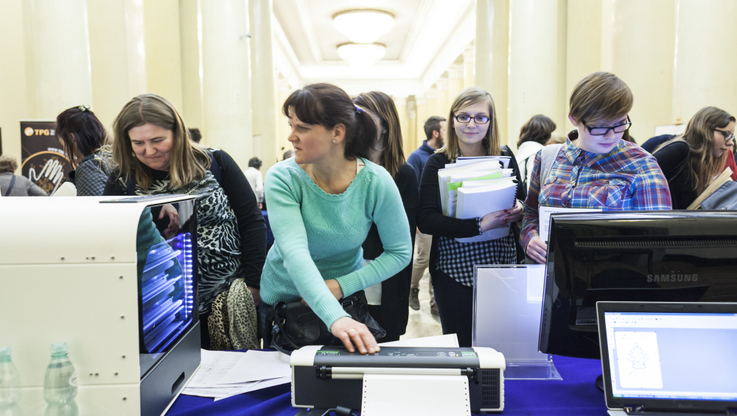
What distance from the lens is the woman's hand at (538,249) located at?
1691mm

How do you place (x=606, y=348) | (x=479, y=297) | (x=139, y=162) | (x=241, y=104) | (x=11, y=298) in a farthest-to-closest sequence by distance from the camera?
(x=241, y=104) → (x=139, y=162) → (x=479, y=297) → (x=606, y=348) → (x=11, y=298)

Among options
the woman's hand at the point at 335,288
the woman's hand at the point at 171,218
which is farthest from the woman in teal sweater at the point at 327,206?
the woman's hand at the point at 171,218

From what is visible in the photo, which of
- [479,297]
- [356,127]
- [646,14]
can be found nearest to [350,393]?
[479,297]

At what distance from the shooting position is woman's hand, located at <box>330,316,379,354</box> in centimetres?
123

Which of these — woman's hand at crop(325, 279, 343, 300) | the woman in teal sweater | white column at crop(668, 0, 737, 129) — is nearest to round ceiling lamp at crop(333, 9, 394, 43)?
white column at crop(668, 0, 737, 129)

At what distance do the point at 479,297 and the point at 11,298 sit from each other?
3.76 ft

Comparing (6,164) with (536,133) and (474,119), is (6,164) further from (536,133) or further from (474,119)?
(536,133)

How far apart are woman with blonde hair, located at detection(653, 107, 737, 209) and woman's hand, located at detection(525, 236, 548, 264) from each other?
1.37m

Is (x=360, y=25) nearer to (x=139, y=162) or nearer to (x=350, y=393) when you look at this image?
(x=139, y=162)

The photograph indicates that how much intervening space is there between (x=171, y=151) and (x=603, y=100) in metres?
1.50

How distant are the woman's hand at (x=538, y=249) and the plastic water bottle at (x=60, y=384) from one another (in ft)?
4.46

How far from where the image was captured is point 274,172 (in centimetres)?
152

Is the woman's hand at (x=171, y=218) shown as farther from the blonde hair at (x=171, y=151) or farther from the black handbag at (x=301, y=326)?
the blonde hair at (x=171, y=151)

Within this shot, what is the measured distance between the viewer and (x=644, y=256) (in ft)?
4.01
